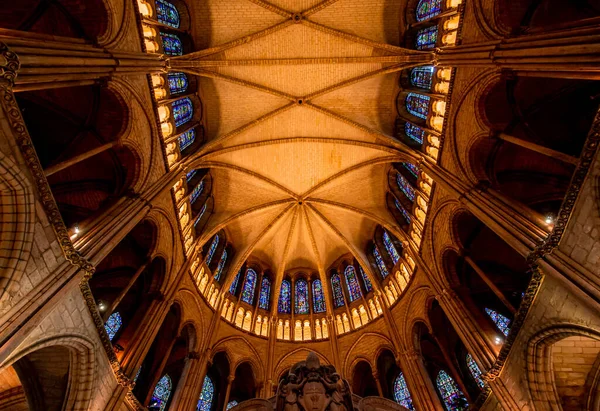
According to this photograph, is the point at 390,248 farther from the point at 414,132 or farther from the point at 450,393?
the point at 450,393

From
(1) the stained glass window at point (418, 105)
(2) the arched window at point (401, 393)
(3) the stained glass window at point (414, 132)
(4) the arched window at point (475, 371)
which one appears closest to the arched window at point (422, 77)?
(1) the stained glass window at point (418, 105)

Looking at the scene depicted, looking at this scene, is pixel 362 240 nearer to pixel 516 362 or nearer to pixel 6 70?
pixel 516 362

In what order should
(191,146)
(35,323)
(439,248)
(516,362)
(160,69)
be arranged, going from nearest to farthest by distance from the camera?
(35,323) < (516,362) < (160,69) < (439,248) < (191,146)

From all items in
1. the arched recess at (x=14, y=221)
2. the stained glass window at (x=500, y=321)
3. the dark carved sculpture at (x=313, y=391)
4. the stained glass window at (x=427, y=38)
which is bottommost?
the dark carved sculpture at (x=313, y=391)

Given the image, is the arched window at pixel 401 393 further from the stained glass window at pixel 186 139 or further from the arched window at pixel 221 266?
the stained glass window at pixel 186 139

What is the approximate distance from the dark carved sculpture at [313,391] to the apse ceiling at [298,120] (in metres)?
11.4

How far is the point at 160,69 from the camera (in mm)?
11930

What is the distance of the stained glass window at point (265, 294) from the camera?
1886 centimetres

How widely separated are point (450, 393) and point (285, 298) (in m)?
9.07

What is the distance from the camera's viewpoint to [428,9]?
46.8ft

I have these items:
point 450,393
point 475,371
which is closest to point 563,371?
point 475,371

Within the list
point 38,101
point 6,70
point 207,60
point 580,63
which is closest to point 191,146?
point 207,60

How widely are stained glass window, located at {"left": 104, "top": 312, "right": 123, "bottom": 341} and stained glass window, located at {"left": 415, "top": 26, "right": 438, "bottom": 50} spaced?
1471cm

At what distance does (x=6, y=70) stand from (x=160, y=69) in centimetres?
618
